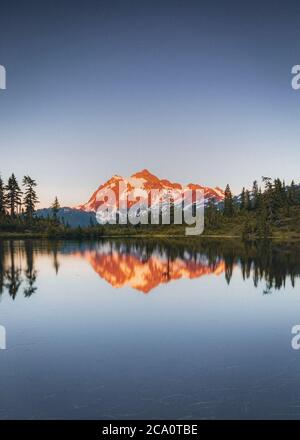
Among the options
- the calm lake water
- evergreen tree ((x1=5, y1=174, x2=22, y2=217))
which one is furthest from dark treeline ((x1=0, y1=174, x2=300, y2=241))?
the calm lake water

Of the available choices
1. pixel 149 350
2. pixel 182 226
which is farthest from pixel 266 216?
pixel 149 350

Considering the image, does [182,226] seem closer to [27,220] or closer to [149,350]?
[27,220]

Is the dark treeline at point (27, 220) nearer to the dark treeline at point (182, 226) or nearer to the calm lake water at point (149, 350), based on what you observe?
the dark treeline at point (182, 226)

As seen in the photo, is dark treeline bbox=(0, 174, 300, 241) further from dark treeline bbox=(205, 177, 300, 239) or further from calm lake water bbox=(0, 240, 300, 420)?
calm lake water bbox=(0, 240, 300, 420)

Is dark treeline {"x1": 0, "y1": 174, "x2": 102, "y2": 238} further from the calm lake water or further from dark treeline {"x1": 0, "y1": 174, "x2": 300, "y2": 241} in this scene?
the calm lake water

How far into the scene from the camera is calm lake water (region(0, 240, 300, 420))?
12633 mm

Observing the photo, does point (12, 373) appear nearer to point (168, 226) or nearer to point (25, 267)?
point (25, 267)

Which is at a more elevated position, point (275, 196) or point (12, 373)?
point (275, 196)

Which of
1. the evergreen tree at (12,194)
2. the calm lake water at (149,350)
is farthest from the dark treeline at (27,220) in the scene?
the calm lake water at (149,350)

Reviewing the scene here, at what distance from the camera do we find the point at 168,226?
192 metres

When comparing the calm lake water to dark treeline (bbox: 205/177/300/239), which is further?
dark treeline (bbox: 205/177/300/239)

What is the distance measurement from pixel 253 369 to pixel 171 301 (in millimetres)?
15222

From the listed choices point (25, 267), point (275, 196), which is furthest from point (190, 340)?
point (275, 196)
